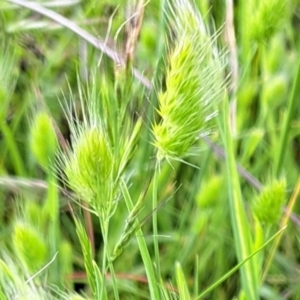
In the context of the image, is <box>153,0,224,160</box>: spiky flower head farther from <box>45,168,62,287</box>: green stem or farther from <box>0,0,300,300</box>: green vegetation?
<box>45,168,62,287</box>: green stem

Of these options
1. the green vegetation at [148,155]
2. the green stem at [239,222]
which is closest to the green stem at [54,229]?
the green vegetation at [148,155]

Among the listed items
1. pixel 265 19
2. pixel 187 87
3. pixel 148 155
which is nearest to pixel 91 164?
pixel 187 87

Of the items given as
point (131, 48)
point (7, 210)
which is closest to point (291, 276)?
point (7, 210)

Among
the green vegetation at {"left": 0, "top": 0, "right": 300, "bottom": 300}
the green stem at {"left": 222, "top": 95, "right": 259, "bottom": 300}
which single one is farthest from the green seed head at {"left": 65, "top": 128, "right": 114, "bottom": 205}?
the green stem at {"left": 222, "top": 95, "right": 259, "bottom": 300}

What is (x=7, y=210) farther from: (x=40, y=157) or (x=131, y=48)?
(x=131, y=48)

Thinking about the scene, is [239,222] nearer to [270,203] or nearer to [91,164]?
[270,203]

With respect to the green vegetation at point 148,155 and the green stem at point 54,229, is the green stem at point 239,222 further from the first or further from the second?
the green stem at point 54,229

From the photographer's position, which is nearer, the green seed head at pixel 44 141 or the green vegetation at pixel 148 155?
the green vegetation at pixel 148 155
